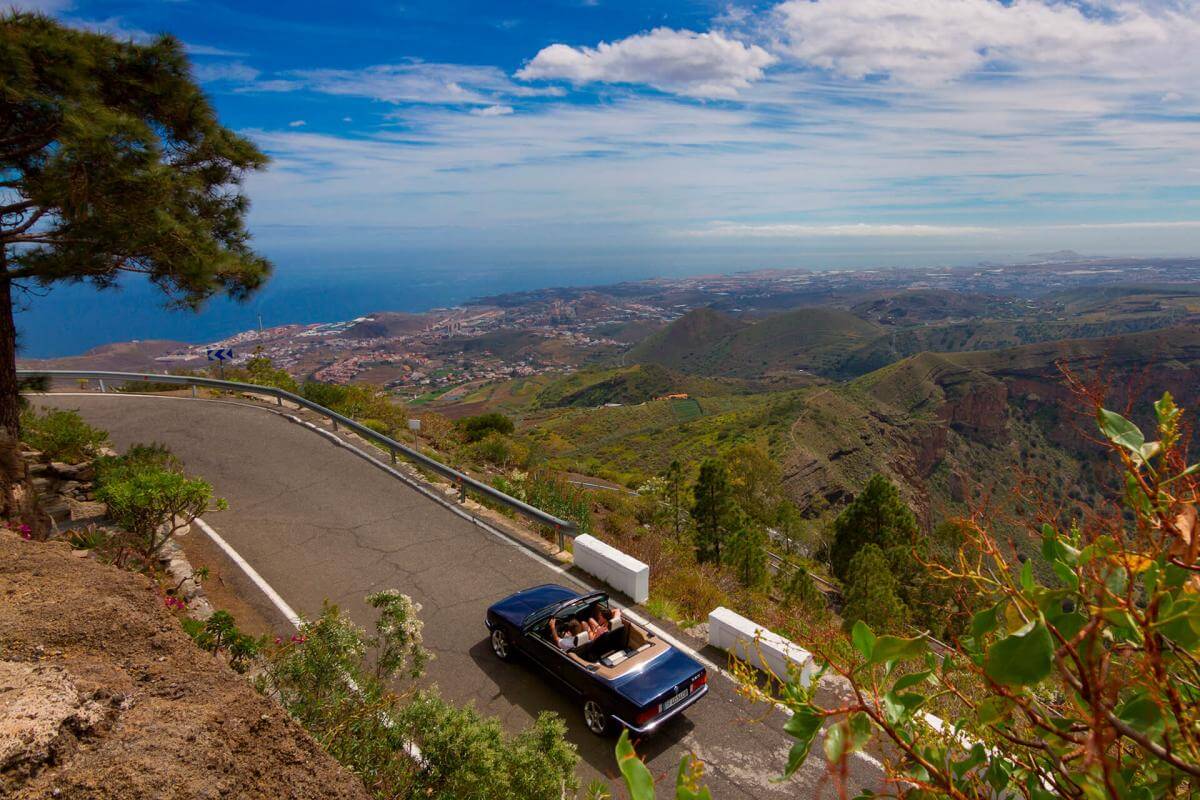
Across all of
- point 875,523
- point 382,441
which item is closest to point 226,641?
point 382,441

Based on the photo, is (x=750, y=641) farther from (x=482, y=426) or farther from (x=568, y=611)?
(x=482, y=426)

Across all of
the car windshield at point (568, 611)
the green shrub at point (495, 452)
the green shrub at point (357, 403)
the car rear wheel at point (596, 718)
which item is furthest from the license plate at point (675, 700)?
the green shrub at point (357, 403)

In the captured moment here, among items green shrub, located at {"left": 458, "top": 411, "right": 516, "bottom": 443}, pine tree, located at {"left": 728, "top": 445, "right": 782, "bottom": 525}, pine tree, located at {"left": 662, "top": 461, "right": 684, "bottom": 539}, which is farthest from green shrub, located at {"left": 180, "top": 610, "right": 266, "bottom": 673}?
pine tree, located at {"left": 728, "top": 445, "right": 782, "bottom": 525}

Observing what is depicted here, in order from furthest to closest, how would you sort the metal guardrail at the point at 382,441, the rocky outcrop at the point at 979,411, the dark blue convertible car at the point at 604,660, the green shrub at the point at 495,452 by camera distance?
the rocky outcrop at the point at 979,411, the green shrub at the point at 495,452, the metal guardrail at the point at 382,441, the dark blue convertible car at the point at 604,660

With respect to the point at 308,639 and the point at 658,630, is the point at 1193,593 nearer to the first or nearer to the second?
the point at 308,639

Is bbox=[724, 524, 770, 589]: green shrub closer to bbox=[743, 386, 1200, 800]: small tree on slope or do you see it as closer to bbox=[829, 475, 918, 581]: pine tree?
bbox=[829, 475, 918, 581]: pine tree

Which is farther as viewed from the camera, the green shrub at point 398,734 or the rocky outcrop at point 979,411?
the rocky outcrop at point 979,411

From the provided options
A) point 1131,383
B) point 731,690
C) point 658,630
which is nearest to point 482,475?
A: point 658,630

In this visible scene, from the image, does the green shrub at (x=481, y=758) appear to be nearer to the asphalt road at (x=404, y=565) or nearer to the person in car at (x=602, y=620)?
the asphalt road at (x=404, y=565)
